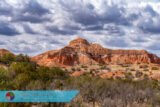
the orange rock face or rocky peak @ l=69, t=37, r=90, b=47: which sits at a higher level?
rocky peak @ l=69, t=37, r=90, b=47

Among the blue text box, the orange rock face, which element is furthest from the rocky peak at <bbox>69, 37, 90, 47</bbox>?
the blue text box

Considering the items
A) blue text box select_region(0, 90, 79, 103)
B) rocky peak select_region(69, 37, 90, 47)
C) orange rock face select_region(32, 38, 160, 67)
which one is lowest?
blue text box select_region(0, 90, 79, 103)

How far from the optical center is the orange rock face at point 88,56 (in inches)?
4033

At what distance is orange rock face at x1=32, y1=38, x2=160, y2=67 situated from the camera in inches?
4033

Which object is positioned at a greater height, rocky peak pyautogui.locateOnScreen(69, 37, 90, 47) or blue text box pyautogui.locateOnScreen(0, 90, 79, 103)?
Result: rocky peak pyautogui.locateOnScreen(69, 37, 90, 47)

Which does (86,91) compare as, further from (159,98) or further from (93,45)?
(93,45)

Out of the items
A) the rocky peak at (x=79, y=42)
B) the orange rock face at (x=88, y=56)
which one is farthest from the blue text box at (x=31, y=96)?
the rocky peak at (x=79, y=42)

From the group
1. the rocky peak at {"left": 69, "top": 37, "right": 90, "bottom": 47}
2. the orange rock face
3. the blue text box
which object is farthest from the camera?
the rocky peak at {"left": 69, "top": 37, "right": 90, "bottom": 47}

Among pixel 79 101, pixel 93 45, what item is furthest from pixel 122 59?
pixel 79 101

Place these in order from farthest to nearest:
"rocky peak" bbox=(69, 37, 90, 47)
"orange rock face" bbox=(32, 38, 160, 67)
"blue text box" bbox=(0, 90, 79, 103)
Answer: "rocky peak" bbox=(69, 37, 90, 47) < "orange rock face" bbox=(32, 38, 160, 67) < "blue text box" bbox=(0, 90, 79, 103)

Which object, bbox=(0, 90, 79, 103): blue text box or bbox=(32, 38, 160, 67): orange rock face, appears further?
bbox=(32, 38, 160, 67): orange rock face

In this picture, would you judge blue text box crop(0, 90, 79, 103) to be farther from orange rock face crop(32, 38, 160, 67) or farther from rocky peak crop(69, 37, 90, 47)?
rocky peak crop(69, 37, 90, 47)

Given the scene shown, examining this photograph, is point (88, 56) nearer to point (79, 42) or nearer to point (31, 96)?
point (79, 42)

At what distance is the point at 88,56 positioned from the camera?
359 ft
